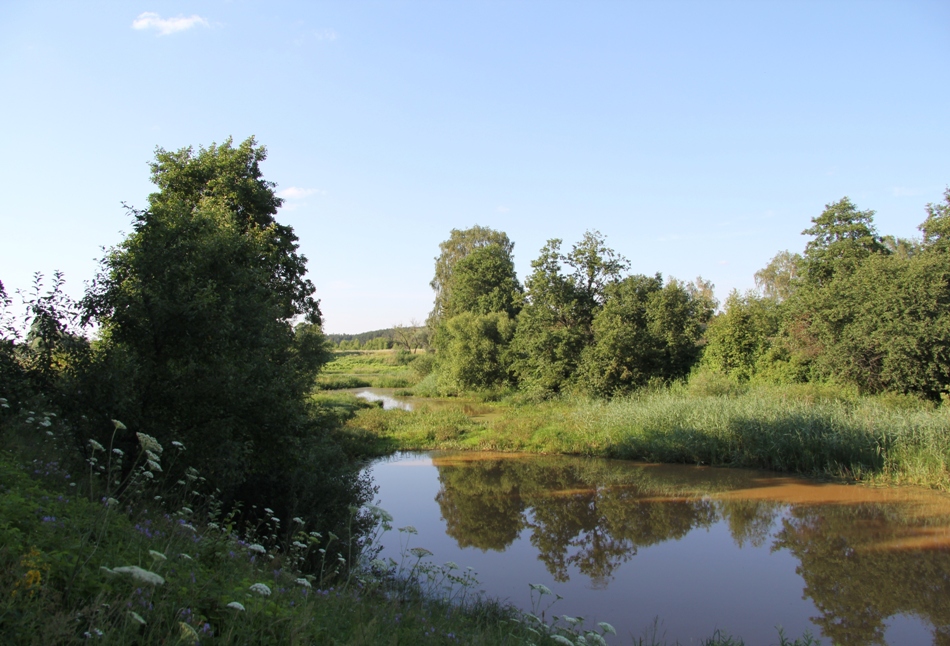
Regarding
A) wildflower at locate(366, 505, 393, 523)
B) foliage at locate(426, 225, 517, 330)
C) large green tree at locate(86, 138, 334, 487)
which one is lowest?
wildflower at locate(366, 505, 393, 523)

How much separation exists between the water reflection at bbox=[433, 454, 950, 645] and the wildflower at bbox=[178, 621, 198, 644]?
8.73 m

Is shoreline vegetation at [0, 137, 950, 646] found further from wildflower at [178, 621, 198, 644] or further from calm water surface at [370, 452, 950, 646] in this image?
calm water surface at [370, 452, 950, 646]

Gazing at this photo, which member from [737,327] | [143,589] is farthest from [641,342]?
[143,589]

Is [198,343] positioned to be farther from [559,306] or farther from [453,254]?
[453,254]

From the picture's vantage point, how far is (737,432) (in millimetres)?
18750

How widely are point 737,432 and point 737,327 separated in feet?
36.0

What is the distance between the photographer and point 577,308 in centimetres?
3497

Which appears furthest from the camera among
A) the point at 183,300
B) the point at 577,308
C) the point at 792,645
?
the point at 577,308

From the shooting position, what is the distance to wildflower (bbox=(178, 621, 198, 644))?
2.54m

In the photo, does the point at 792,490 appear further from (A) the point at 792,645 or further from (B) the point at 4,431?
(B) the point at 4,431

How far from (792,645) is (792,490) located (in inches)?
367

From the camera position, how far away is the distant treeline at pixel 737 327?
69.2 feet

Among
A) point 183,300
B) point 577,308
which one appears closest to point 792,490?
point 183,300

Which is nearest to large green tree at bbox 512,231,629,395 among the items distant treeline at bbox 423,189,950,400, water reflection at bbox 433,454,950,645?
distant treeline at bbox 423,189,950,400
